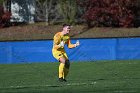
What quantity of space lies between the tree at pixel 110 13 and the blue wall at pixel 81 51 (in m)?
11.2

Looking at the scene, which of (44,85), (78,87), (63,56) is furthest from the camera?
(63,56)

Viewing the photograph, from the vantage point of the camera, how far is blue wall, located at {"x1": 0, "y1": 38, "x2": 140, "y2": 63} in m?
30.7

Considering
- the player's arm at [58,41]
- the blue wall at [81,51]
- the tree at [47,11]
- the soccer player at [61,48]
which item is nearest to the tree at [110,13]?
the tree at [47,11]

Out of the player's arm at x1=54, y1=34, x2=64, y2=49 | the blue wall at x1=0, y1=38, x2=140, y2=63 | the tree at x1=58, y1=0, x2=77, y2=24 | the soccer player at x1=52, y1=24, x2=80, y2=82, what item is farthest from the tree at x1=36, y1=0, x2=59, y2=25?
the player's arm at x1=54, y1=34, x2=64, y2=49

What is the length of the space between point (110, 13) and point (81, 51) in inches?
462

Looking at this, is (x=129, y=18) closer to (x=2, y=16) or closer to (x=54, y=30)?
(x=54, y=30)

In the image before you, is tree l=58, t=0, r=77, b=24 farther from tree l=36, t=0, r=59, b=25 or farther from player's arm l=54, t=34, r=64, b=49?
player's arm l=54, t=34, r=64, b=49

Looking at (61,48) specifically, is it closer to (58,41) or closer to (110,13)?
(58,41)

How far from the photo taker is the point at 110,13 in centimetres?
4197

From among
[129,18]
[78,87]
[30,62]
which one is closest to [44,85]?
[78,87]

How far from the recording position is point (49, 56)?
3075cm

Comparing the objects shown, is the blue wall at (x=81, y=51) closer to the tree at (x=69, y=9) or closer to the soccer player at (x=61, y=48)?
the tree at (x=69, y=9)

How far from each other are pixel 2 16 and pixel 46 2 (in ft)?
12.7

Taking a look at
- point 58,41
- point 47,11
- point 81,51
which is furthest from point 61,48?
point 47,11
